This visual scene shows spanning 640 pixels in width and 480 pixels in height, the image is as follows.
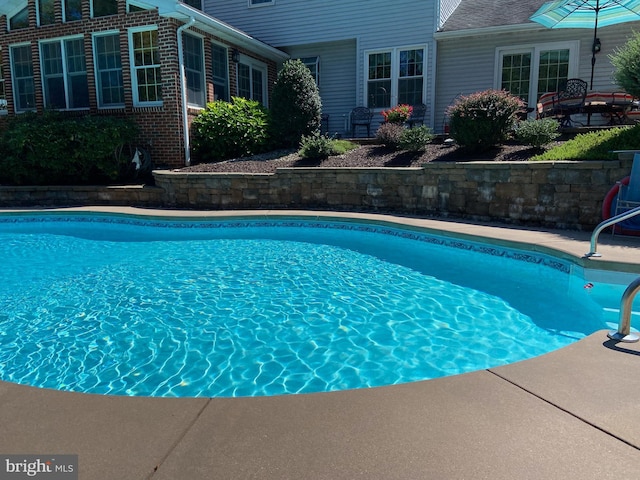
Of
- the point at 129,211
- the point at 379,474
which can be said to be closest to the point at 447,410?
the point at 379,474

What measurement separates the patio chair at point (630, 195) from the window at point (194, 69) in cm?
945

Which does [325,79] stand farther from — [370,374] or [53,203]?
[370,374]

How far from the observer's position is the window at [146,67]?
11211 millimetres

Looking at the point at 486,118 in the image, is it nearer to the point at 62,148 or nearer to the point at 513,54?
the point at 513,54

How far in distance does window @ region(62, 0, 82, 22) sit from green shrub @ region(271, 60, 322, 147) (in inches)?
222

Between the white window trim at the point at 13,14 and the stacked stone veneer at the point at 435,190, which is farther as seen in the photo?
the white window trim at the point at 13,14

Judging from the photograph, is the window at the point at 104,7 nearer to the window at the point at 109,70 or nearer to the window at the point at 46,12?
the window at the point at 109,70

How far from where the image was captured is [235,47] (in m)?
12.9

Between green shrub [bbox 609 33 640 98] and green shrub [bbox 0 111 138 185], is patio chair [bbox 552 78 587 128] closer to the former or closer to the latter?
green shrub [bbox 609 33 640 98]

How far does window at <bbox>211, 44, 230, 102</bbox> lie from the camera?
1241cm

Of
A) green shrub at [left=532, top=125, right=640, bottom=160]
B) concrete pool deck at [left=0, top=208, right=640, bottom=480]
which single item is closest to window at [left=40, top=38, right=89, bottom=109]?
green shrub at [left=532, top=125, right=640, bottom=160]

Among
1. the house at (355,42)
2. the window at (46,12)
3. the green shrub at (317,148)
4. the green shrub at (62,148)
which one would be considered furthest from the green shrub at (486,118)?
the window at (46,12)

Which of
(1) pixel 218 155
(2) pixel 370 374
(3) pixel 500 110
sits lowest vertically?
(2) pixel 370 374

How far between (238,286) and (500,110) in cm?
599
